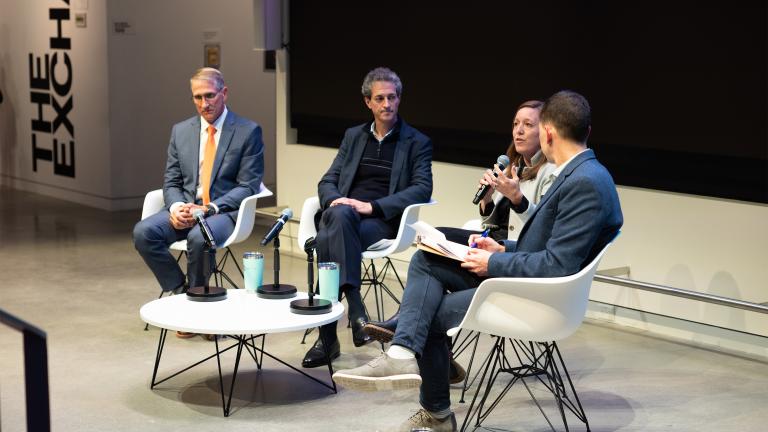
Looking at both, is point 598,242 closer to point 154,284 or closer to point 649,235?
point 649,235

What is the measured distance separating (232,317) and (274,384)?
586mm

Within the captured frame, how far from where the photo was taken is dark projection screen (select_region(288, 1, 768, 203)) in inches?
217

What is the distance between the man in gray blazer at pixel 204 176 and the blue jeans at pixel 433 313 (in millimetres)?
1993

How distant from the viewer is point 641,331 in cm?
600

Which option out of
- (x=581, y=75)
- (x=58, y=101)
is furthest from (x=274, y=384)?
(x=58, y=101)

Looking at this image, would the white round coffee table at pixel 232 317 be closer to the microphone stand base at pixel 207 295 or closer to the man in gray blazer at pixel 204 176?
the microphone stand base at pixel 207 295

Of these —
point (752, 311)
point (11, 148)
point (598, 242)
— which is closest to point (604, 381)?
point (752, 311)

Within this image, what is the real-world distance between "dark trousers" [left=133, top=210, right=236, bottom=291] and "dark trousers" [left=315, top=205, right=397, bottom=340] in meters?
0.61

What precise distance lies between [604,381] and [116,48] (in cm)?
645

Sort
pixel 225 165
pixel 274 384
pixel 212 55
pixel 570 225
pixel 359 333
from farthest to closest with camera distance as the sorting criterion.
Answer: pixel 212 55 < pixel 225 165 < pixel 359 333 < pixel 274 384 < pixel 570 225

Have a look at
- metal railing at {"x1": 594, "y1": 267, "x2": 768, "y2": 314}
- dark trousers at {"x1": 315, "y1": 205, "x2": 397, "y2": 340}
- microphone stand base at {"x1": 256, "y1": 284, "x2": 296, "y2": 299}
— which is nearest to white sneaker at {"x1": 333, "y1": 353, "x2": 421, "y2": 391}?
microphone stand base at {"x1": 256, "y1": 284, "x2": 296, "y2": 299}

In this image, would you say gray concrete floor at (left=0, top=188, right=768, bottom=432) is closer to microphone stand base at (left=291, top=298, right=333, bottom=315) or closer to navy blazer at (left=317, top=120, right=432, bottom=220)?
microphone stand base at (left=291, top=298, right=333, bottom=315)

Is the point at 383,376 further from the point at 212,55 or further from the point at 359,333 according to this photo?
the point at 212,55

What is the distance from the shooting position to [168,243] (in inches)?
228
